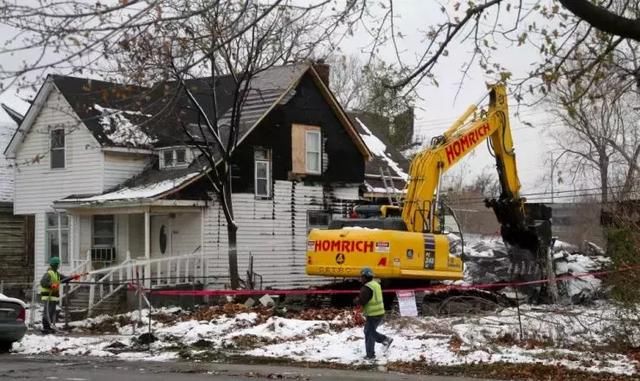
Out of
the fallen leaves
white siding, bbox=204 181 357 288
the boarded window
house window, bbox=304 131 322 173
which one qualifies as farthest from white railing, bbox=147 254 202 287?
the fallen leaves

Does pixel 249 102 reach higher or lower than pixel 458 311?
higher

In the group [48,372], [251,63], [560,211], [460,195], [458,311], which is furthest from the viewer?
[460,195]

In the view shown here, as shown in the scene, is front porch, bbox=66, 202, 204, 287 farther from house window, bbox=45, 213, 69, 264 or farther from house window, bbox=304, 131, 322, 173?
house window, bbox=304, 131, 322, 173

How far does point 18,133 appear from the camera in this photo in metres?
31.5

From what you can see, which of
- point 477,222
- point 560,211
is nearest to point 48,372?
point 560,211

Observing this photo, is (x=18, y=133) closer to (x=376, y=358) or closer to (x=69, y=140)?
(x=69, y=140)

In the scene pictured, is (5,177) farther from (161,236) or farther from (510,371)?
(510,371)

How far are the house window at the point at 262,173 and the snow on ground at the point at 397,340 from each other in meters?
10.5

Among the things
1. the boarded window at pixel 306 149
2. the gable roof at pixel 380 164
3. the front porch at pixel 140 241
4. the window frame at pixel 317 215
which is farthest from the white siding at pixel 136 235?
the gable roof at pixel 380 164

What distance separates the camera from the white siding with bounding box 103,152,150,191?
29.3m

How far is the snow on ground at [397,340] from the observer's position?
15.1 m

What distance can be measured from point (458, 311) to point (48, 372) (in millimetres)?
10346

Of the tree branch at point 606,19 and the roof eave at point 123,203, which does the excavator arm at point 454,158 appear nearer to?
the roof eave at point 123,203

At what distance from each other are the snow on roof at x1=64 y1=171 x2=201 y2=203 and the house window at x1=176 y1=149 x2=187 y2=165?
1.18m
